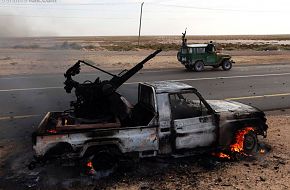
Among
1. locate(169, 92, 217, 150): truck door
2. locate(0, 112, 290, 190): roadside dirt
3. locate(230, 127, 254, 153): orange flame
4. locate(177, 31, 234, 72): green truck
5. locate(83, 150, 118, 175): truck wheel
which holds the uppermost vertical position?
locate(177, 31, 234, 72): green truck

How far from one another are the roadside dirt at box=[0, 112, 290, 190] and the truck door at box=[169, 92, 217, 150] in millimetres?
526

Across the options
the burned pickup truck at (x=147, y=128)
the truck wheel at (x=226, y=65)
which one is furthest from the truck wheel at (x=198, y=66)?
the burned pickup truck at (x=147, y=128)

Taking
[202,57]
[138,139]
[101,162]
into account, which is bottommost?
[101,162]

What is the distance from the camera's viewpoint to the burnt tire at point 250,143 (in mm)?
7922

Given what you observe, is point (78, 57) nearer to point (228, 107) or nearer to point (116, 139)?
point (228, 107)

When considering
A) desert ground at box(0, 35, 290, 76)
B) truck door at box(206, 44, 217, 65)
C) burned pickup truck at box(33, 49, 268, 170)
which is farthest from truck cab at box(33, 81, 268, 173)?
truck door at box(206, 44, 217, 65)

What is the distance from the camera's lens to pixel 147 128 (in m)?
7.03

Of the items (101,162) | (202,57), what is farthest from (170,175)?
(202,57)

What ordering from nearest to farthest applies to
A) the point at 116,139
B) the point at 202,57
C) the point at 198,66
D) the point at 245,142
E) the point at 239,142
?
the point at 116,139, the point at 239,142, the point at 245,142, the point at 198,66, the point at 202,57

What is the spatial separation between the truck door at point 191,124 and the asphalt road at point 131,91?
4.97 m

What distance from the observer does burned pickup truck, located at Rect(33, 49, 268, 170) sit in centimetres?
677

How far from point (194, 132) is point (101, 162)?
2063 mm

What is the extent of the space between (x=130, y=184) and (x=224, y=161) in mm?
2283

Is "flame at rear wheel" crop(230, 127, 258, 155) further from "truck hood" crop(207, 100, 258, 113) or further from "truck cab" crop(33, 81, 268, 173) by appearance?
"truck hood" crop(207, 100, 258, 113)
